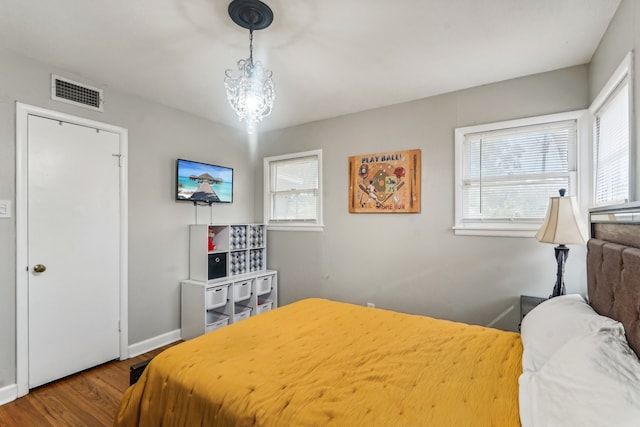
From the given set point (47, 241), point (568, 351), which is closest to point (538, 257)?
point (568, 351)

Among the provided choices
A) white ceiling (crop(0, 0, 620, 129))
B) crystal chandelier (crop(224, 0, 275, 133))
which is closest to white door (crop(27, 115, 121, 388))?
white ceiling (crop(0, 0, 620, 129))

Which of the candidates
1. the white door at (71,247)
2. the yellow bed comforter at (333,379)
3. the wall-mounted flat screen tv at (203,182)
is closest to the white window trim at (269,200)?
the wall-mounted flat screen tv at (203,182)

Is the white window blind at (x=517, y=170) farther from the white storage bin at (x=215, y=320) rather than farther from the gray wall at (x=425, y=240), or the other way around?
the white storage bin at (x=215, y=320)

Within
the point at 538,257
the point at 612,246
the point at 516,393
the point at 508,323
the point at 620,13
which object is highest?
the point at 620,13

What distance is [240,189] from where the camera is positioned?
4312mm

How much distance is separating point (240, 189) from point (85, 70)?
2.07 meters

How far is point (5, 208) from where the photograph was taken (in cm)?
238

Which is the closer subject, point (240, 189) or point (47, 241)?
point (47, 241)

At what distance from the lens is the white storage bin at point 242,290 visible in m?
3.70

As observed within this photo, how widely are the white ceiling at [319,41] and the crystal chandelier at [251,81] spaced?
8 centimetres

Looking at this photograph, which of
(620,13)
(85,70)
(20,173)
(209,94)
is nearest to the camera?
(620,13)

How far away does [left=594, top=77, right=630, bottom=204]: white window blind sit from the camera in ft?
6.26

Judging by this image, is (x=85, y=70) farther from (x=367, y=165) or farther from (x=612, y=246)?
(x=612, y=246)

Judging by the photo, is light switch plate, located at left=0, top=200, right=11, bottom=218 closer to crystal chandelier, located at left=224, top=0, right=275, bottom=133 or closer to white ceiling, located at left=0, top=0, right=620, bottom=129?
white ceiling, located at left=0, top=0, right=620, bottom=129
